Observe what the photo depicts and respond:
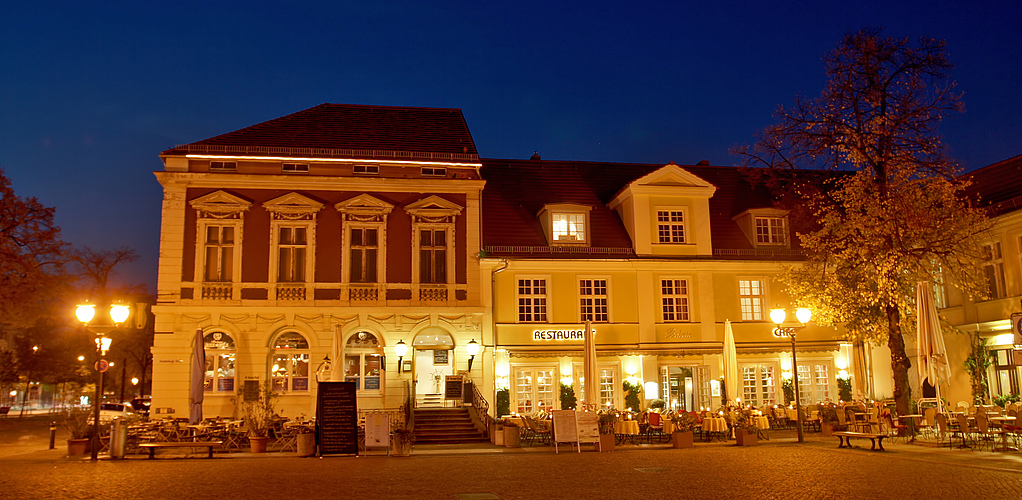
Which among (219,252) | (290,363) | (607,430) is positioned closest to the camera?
(607,430)

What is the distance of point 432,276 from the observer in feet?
97.2

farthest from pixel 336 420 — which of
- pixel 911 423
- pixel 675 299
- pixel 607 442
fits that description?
pixel 911 423

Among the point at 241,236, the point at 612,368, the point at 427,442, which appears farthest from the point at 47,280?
the point at 612,368

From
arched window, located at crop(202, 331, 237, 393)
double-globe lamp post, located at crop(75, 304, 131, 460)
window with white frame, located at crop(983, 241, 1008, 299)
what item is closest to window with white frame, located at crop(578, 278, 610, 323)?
arched window, located at crop(202, 331, 237, 393)

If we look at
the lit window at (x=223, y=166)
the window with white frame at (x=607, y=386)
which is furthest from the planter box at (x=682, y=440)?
the lit window at (x=223, y=166)

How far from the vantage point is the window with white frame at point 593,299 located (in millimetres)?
30625

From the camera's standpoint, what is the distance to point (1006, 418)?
20.0 m

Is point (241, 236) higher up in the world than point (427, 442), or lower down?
higher up

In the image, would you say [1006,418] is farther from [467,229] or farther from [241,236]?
[241,236]

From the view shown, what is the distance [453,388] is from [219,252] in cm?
976

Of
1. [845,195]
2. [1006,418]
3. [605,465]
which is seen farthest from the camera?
[845,195]

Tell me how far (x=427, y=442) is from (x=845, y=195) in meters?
15.1

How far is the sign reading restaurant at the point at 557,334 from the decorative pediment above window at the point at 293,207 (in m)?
9.31

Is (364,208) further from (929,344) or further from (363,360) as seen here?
(929,344)
